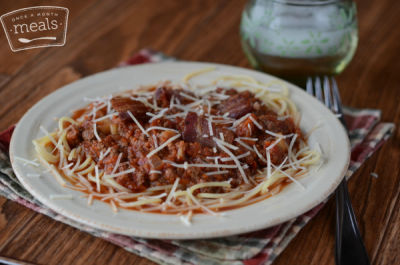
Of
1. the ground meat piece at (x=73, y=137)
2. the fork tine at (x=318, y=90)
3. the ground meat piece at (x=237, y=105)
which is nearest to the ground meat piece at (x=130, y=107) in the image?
the ground meat piece at (x=73, y=137)

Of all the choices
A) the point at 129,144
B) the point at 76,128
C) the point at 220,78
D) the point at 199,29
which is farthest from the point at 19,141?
the point at 199,29

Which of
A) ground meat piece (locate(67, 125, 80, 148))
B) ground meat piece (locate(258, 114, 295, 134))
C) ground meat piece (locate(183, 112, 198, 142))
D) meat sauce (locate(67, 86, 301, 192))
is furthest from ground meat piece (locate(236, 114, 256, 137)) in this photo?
ground meat piece (locate(67, 125, 80, 148))

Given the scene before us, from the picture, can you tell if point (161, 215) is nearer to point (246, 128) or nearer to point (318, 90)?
point (246, 128)

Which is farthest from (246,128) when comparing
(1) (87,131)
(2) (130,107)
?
(1) (87,131)

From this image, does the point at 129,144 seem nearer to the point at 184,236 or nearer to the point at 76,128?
the point at 76,128

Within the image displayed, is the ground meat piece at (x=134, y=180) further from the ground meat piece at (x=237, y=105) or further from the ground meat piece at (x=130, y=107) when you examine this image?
the ground meat piece at (x=237, y=105)
